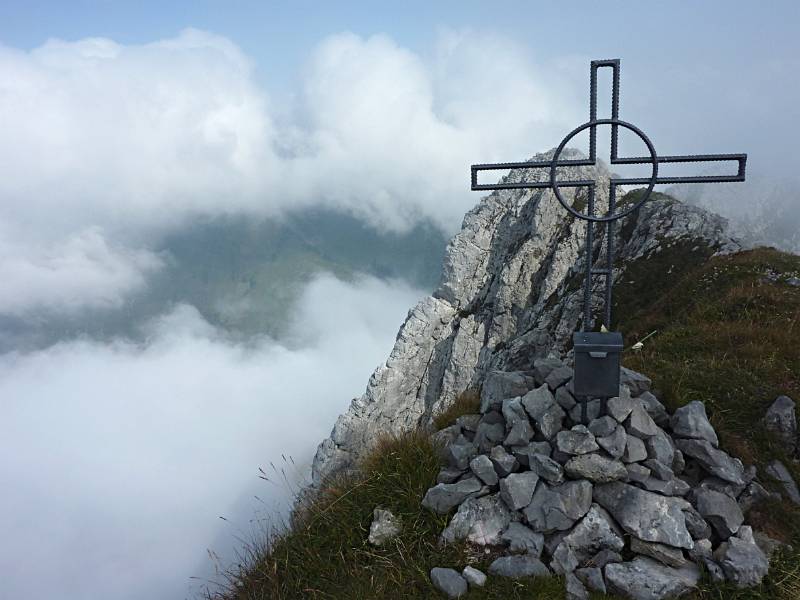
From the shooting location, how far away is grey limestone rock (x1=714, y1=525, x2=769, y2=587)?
572 centimetres

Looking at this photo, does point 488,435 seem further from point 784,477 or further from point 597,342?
point 784,477

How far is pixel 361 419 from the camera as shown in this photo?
62.5 m

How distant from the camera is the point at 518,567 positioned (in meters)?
5.79

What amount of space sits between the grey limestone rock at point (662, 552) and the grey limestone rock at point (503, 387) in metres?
2.62

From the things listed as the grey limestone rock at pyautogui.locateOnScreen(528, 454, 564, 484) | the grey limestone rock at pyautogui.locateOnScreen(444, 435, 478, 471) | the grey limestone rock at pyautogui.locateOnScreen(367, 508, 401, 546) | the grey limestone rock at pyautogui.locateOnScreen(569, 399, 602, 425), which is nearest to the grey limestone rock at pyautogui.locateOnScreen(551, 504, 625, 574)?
the grey limestone rock at pyautogui.locateOnScreen(528, 454, 564, 484)

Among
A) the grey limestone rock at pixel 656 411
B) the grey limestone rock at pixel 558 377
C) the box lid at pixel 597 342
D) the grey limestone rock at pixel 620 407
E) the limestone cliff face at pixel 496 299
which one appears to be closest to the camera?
the box lid at pixel 597 342

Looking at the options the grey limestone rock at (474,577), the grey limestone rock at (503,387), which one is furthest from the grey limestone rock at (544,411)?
the grey limestone rock at (474,577)

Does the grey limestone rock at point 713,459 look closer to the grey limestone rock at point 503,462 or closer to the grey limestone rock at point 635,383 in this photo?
the grey limestone rock at point 635,383

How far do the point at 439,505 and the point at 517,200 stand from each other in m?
60.7

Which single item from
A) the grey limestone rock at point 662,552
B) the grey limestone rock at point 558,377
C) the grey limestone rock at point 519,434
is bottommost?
the grey limestone rock at point 662,552

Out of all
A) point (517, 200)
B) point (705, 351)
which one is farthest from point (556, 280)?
point (705, 351)

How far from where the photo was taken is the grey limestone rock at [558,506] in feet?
20.0

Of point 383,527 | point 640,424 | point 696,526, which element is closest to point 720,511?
point 696,526

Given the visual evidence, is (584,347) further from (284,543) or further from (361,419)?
(361,419)
